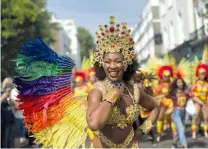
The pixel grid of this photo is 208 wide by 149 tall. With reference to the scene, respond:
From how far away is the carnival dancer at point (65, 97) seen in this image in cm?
334

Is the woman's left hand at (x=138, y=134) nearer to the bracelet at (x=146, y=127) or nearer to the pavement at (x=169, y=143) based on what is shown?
the bracelet at (x=146, y=127)

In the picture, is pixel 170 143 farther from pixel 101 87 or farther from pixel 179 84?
pixel 101 87

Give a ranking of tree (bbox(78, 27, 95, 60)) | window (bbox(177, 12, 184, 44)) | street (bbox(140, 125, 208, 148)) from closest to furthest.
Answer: street (bbox(140, 125, 208, 148)) < window (bbox(177, 12, 184, 44)) < tree (bbox(78, 27, 95, 60))

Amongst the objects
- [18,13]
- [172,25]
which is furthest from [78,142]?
[172,25]

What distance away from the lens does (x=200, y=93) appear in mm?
10172

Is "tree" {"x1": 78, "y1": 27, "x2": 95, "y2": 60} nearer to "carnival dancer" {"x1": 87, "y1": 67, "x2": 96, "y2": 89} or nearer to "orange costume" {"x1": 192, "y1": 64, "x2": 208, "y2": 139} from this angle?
"orange costume" {"x1": 192, "y1": 64, "x2": 208, "y2": 139}

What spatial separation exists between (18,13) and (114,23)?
72.2 feet

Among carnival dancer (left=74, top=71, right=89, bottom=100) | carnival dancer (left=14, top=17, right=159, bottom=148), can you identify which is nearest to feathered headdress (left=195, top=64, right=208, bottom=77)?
carnival dancer (left=74, top=71, right=89, bottom=100)

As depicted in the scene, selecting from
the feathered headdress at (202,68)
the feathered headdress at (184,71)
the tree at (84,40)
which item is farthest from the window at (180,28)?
the tree at (84,40)

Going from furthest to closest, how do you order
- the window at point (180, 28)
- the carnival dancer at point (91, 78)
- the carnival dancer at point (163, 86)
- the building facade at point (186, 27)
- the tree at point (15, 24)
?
the window at point (180, 28) → the building facade at point (186, 27) → the tree at point (15, 24) → the carnival dancer at point (163, 86) → the carnival dancer at point (91, 78)

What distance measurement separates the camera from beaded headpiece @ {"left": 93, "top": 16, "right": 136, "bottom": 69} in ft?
10.9

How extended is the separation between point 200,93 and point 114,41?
23.6 feet

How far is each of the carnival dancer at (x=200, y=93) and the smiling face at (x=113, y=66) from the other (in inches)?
272

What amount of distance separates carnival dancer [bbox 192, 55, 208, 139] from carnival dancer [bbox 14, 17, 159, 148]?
6480 mm
